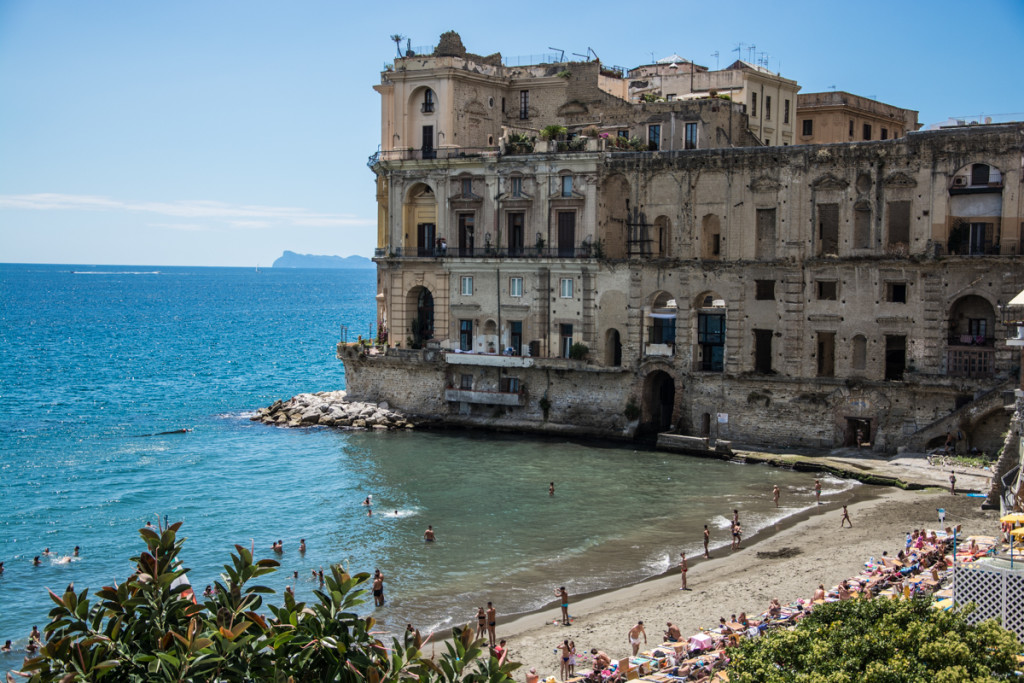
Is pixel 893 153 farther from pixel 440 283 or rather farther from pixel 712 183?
pixel 440 283

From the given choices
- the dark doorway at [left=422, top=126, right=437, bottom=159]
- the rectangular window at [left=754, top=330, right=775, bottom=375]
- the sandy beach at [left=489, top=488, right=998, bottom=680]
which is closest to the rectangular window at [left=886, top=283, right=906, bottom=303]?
the rectangular window at [left=754, top=330, right=775, bottom=375]

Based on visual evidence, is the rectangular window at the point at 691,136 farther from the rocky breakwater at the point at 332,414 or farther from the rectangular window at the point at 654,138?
the rocky breakwater at the point at 332,414

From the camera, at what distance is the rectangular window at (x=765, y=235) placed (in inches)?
2245

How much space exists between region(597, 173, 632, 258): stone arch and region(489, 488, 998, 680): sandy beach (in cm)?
2143

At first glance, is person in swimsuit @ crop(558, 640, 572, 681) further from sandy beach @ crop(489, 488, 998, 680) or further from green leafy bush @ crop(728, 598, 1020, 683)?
green leafy bush @ crop(728, 598, 1020, 683)

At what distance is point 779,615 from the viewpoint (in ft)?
103

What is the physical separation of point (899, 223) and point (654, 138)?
49.7 ft

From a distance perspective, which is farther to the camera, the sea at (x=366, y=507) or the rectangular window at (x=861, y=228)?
the rectangular window at (x=861, y=228)

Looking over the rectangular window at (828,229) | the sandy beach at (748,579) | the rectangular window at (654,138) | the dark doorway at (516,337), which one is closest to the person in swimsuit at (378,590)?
the sandy beach at (748,579)

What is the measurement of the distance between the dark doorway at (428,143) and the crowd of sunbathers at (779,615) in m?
37.1

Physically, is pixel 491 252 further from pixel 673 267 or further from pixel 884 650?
pixel 884 650

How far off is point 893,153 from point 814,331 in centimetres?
921

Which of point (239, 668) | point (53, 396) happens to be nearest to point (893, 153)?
point (239, 668)

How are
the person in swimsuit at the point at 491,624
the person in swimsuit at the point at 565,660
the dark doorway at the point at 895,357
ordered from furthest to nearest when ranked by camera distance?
the dark doorway at the point at 895,357, the person in swimsuit at the point at 491,624, the person in swimsuit at the point at 565,660
